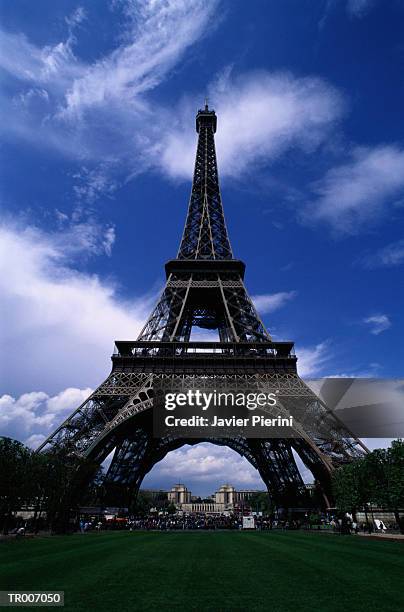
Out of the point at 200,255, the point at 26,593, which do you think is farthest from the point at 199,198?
the point at 26,593

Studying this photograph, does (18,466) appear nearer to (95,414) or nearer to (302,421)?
(95,414)

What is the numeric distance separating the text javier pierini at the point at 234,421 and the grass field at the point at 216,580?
22.9 metres

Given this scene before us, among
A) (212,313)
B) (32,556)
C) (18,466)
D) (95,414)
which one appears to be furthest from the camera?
(212,313)

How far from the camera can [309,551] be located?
19.7 meters

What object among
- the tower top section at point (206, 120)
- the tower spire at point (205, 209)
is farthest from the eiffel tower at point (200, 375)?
the tower top section at point (206, 120)

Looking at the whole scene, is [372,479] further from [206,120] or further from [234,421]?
[206,120]

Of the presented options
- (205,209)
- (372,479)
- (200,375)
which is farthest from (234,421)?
(205,209)

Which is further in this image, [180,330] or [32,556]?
[180,330]

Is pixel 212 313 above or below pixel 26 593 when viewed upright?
above

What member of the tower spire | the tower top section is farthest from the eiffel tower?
the tower top section

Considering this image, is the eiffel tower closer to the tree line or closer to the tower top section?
the tree line

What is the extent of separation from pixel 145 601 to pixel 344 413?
42.9 metres

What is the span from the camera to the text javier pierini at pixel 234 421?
137 ft

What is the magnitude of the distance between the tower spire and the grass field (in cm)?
5079
